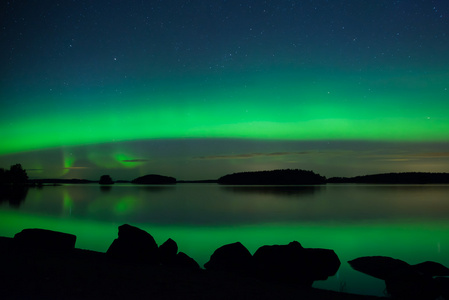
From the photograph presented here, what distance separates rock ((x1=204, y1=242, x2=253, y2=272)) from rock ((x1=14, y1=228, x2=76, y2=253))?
17.0 ft

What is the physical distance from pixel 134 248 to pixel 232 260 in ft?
11.2

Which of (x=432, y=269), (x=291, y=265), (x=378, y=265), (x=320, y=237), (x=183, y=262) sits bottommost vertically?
(x=320, y=237)

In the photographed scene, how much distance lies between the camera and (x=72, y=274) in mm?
9617

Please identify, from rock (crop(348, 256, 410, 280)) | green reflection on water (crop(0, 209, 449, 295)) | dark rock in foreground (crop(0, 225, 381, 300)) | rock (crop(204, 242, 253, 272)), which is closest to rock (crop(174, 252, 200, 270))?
rock (crop(204, 242, 253, 272))

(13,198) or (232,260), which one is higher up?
(232,260)

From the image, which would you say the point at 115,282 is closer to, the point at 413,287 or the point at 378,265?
the point at 413,287

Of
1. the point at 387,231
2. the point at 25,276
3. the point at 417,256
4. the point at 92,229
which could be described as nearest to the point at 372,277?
the point at 417,256

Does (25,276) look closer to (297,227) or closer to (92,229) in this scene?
(92,229)

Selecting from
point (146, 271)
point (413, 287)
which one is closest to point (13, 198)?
point (146, 271)

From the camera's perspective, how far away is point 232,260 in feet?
43.4

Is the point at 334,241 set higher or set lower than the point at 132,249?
lower

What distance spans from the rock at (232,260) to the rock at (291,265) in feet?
1.03

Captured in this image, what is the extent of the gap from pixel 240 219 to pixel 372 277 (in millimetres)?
24007

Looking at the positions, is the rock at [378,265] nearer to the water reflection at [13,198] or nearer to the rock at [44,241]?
the rock at [44,241]
